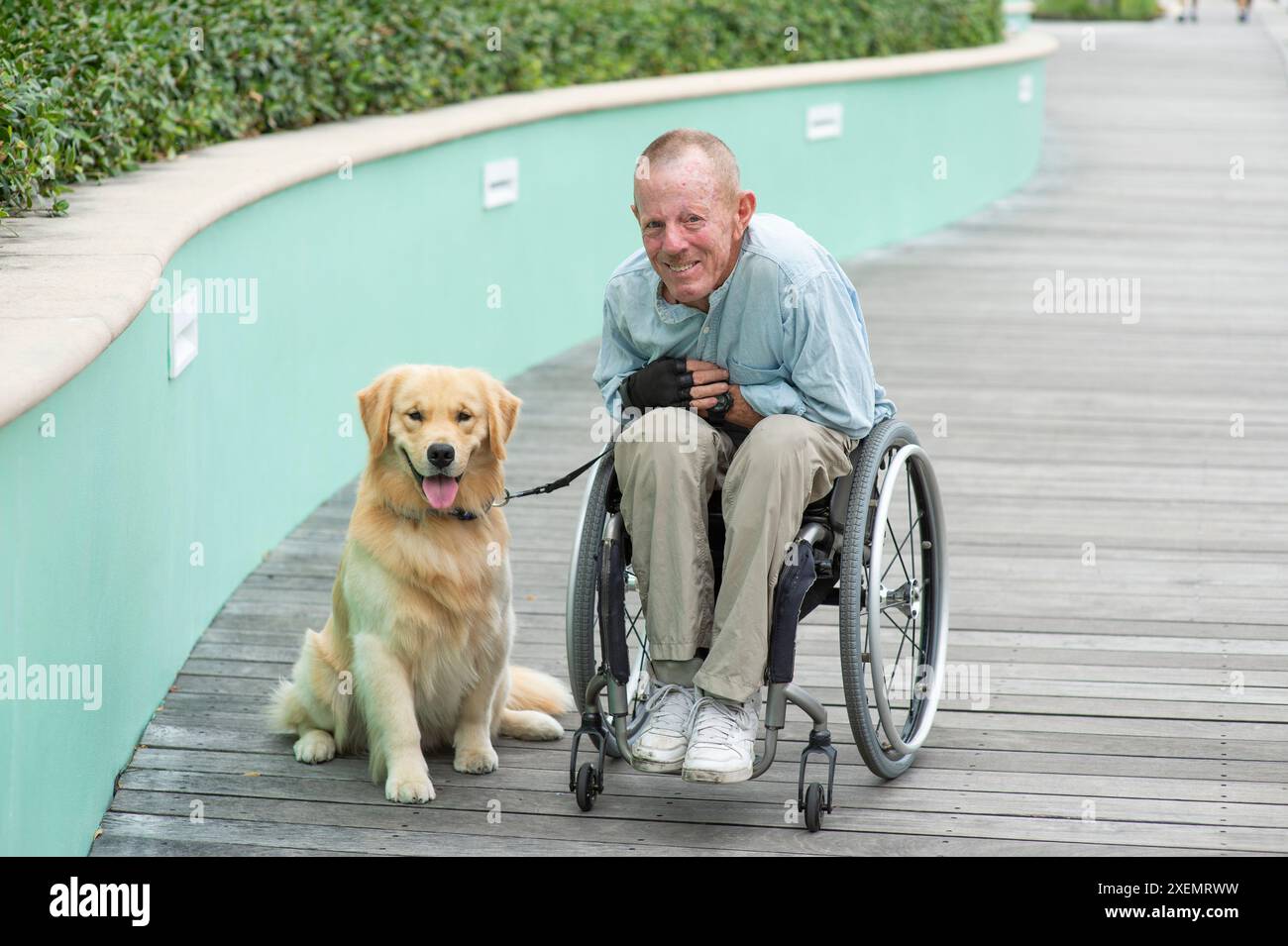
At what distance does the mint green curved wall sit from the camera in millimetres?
2826

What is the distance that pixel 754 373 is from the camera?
3215mm

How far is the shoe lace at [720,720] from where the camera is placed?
3119mm

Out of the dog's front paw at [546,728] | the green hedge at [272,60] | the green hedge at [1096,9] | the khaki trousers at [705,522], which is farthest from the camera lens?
the green hedge at [1096,9]

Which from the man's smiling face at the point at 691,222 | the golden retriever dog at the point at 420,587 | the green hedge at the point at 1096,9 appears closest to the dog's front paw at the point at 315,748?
the golden retriever dog at the point at 420,587

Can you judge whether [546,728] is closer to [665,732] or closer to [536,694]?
[536,694]

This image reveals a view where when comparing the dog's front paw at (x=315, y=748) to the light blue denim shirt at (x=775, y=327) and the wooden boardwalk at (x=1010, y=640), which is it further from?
the light blue denim shirt at (x=775, y=327)

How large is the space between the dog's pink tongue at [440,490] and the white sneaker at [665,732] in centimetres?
56

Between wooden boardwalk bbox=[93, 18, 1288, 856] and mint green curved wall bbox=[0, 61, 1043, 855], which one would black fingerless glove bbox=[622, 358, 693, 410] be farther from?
mint green curved wall bbox=[0, 61, 1043, 855]

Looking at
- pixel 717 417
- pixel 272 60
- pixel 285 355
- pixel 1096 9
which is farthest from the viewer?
pixel 1096 9

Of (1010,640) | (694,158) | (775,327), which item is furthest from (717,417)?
(1010,640)

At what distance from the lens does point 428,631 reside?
11.1 ft

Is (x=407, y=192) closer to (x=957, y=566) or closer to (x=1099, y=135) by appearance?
(x=957, y=566)

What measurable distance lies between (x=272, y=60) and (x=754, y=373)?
3153 millimetres
